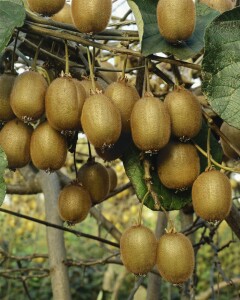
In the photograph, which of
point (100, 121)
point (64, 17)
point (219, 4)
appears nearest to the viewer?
point (100, 121)

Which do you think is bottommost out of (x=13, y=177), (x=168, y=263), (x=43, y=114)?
(x=13, y=177)

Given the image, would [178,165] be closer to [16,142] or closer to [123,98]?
[123,98]

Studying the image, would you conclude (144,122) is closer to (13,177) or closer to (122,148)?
(122,148)

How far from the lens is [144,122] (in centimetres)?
74

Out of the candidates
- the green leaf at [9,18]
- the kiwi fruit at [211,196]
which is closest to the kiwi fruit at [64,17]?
the green leaf at [9,18]

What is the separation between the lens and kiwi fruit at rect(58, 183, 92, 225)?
87cm

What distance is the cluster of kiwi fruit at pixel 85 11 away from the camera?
76 centimetres

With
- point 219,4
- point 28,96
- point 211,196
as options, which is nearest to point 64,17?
point 219,4

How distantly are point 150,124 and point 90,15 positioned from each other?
158 mm

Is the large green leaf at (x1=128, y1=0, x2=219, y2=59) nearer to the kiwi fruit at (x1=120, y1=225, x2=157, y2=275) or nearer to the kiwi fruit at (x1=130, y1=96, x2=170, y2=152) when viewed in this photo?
the kiwi fruit at (x1=130, y1=96, x2=170, y2=152)

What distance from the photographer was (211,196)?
76 centimetres

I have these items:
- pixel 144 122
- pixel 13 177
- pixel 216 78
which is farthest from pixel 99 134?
pixel 13 177

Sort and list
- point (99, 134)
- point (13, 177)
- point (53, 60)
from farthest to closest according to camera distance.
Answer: point (13, 177), point (53, 60), point (99, 134)

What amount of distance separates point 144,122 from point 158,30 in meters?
0.16
